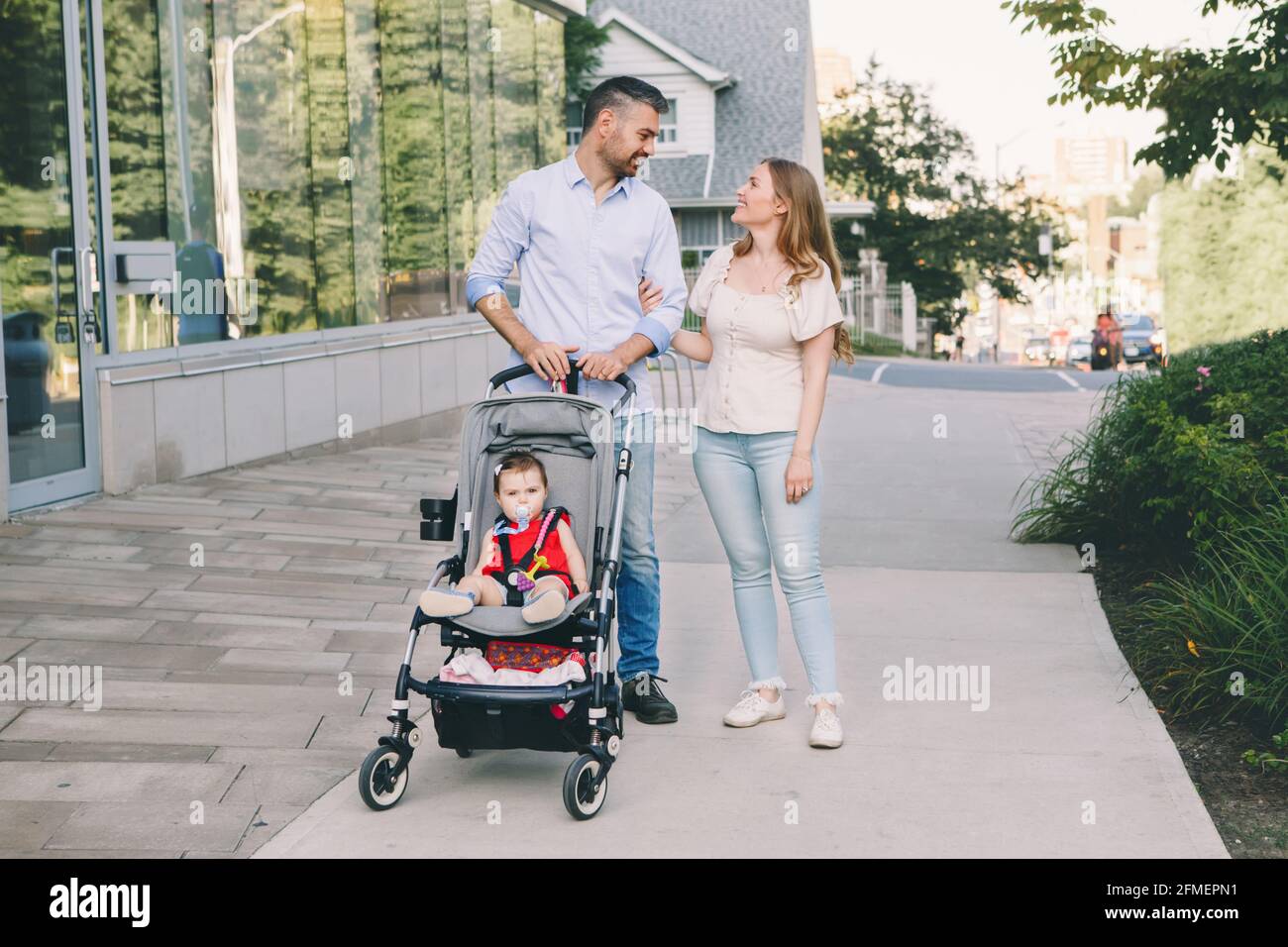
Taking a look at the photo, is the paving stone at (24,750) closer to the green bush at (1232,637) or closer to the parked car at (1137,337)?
the green bush at (1232,637)

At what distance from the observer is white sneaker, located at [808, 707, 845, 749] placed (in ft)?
17.4

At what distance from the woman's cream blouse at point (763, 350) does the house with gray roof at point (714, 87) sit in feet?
107

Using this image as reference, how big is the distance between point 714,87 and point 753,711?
117 ft

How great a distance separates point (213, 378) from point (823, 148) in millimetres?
39552

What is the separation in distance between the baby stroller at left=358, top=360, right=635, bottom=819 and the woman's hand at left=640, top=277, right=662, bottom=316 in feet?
1.03

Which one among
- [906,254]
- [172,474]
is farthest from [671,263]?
[906,254]

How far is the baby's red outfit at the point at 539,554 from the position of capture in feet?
15.9

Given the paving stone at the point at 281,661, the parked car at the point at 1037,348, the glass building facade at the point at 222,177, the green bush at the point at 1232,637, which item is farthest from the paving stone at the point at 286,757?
the parked car at the point at 1037,348

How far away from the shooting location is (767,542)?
221 inches

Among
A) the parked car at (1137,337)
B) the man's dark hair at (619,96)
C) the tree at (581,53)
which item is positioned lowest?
the parked car at (1137,337)

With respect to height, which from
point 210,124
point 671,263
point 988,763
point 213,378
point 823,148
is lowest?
point 988,763

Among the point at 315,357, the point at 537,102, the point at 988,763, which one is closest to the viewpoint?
the point at 988,763

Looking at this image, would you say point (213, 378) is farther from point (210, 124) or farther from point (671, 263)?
point (671, 263)
